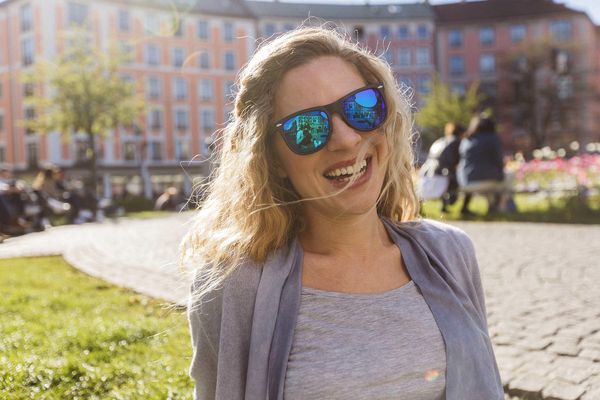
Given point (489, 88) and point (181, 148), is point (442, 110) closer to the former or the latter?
point (489, 88)

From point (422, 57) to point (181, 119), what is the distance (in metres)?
25.6

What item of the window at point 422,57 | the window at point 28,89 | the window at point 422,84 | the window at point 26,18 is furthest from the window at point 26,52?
the window at point 422,57

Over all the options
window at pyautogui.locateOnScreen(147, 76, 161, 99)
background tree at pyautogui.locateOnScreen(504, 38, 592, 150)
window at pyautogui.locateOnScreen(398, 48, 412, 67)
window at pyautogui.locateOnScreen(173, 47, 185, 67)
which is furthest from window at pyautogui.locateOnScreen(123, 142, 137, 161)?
background tree at pyautogui.locateOnScreen(504, 38, 592, 150)

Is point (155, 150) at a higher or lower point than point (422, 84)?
lower

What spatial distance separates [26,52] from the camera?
53.2 m

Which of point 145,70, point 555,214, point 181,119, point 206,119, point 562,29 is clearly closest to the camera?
point 555,214

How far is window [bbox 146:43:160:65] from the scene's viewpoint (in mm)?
58438

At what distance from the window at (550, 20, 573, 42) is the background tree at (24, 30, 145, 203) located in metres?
46.5

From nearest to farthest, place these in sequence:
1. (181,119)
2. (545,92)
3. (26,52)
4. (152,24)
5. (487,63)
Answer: (26,52) < (545,92) < (152,24) < (181,119) < (487,63)

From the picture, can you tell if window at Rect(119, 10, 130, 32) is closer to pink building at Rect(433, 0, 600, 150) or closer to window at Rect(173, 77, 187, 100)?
→ window at Rect(173, 77, 187, 100)

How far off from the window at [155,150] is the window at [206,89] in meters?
6.49

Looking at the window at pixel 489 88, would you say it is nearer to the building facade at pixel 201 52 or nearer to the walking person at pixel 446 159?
the building facade at pixel 201 52

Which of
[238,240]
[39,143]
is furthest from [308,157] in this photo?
[39,143]

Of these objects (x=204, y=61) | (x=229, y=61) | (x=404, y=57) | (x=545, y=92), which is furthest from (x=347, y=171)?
(x=404, y=57)
